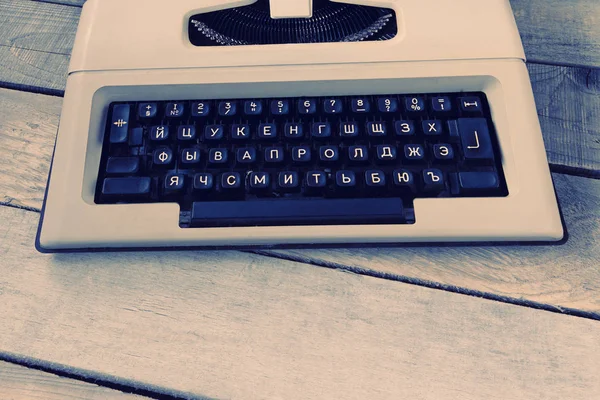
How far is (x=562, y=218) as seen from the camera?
0.64 metres

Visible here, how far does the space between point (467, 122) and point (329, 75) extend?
18 cm

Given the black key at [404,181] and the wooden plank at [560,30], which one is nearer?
the black key at [404,181]

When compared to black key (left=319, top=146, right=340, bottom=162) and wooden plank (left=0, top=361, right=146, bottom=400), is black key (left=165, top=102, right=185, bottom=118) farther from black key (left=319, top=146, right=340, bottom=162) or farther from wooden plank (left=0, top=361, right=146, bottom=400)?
wooden plank (left=0, top=361, right=146, bottom=400)

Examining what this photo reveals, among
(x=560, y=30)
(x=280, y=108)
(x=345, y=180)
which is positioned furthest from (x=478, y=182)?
(x=560, y=30)

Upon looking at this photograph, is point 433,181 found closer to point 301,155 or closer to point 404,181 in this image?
point 404,181

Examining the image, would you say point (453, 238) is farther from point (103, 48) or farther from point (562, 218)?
point (103, 48)

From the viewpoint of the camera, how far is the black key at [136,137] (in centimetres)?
67

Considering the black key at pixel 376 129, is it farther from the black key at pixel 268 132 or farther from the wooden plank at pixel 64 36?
the wooden plank at pixel 64 36

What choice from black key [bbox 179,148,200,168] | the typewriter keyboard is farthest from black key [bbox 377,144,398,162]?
black key [bbox 179,148,200,168]

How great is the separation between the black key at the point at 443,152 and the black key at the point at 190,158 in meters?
0.28

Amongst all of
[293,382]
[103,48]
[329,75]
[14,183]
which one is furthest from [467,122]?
[14,183]

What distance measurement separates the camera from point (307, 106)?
2.22 feet

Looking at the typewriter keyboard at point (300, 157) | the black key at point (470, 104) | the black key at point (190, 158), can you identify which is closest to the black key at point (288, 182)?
the typewriter keyboard at point (300, 157)

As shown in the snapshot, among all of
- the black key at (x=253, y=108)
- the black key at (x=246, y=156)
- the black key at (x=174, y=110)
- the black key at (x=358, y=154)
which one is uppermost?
the black key at (x=174, y=110)
